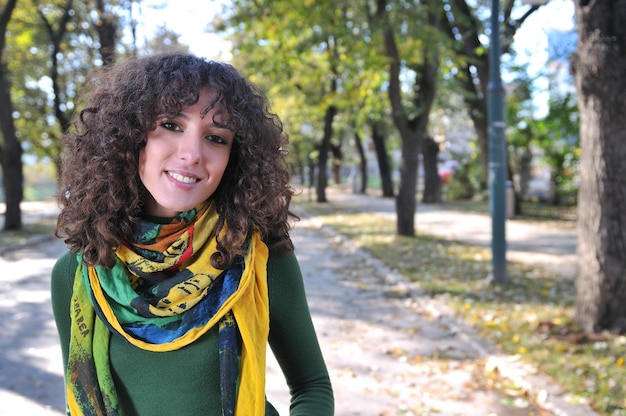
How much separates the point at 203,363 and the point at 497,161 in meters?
7.71

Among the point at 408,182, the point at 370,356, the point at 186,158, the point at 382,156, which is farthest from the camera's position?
the point at 382,156

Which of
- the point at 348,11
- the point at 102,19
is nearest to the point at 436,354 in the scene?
the point at 348,11

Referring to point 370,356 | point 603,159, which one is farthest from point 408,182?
point 370,356

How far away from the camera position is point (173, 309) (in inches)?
62.2

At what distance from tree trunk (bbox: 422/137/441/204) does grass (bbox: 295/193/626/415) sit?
1241 centimetres

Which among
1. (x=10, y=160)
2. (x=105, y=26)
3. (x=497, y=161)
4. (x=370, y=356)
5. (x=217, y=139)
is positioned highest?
(x=105, y=26)

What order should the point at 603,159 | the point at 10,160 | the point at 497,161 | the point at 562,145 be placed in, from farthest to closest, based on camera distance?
the point at 562,145
the point at 10,160
the point at 497,161
the point at 603,159

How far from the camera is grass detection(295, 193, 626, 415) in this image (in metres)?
4.92

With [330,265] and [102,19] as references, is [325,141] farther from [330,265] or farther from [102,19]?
[330,265]

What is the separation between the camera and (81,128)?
1793mm

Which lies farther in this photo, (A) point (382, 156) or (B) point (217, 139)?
(A) point (382, 156)

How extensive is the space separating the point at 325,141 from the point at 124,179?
2563 cm

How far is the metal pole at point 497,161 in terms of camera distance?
855 centimetres

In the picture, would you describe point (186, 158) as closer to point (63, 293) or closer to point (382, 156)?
point (63, 293)
